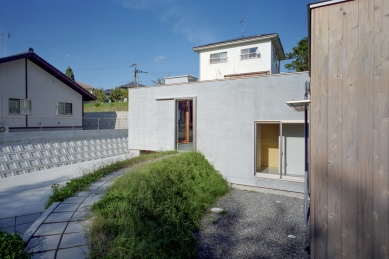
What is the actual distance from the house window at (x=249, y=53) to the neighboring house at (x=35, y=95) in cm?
1170

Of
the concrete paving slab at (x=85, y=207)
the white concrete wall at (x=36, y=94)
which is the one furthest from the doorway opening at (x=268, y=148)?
the white concrete wall at (x=36, y=94)

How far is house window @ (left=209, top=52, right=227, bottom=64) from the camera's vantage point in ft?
61.4

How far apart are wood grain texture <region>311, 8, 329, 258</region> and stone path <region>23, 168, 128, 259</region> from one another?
8.42 ft

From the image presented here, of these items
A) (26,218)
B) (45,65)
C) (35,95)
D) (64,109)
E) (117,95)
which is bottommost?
(26,218)

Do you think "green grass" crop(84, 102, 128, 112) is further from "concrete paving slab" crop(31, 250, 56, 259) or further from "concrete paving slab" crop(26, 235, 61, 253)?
"concrete paving slab" crop(31, 250, 56, 259)

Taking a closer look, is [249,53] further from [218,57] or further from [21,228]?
[21,228]

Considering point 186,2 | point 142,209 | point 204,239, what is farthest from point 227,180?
point 186,2

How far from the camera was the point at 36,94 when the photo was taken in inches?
576

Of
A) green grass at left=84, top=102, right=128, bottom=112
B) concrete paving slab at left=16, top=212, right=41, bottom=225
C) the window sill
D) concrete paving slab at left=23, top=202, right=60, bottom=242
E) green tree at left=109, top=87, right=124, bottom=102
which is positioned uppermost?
green tree at left=109, top=87, right=124, bottom=102

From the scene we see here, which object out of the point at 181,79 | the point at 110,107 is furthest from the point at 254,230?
the point at 110,107

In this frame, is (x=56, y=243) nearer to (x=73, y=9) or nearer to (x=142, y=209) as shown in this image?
(x=142, y=209)

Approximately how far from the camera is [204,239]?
4246 mm

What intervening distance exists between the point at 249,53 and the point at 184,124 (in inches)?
433

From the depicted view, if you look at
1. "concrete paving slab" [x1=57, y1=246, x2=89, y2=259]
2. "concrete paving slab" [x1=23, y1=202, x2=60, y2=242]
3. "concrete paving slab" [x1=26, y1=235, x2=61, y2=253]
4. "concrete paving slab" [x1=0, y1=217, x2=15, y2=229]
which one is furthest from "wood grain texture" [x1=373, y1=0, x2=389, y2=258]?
"concrete paving slab" [x1=0, y1=217, x2=15, y2=229]
